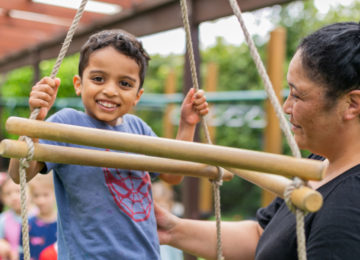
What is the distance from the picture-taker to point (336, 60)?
1.18m

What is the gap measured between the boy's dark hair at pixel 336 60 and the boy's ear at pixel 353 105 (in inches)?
0.5

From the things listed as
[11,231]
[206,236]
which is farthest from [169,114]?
[206,236]

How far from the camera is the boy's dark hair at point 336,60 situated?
118cm

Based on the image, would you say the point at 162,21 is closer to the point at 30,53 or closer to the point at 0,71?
the point at 30,53

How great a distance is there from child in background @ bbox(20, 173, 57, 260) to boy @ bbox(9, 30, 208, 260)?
1.64 meters

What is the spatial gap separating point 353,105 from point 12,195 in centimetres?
285

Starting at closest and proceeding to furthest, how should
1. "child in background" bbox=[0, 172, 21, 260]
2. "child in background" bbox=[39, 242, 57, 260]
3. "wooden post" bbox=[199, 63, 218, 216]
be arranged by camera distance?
"child in background" bbox=[39, 242, 57, 260]
"child in background" bbox=[0, 172, 21, 260]
"wooden post" bbox=[199, 63, 218, 216]

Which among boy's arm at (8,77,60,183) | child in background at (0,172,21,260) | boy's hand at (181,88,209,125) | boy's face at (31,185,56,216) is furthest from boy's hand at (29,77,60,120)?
child in background at (0,172,21,260)

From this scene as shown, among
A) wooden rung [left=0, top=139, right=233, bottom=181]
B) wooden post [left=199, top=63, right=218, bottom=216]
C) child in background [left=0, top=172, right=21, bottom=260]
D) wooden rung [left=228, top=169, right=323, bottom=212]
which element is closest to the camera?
wooden rung [left=228, top=169, right=323, bottom=212]

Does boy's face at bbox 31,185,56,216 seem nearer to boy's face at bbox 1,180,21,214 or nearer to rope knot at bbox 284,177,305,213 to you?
boy's face at bbox 1,180,21,214

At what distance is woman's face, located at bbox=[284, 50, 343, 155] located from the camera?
1.22 m

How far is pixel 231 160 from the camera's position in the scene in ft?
3.22

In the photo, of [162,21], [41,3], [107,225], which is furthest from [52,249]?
[41,3]

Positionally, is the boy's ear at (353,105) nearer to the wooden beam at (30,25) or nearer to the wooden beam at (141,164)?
the wooden beam at (141,164)
